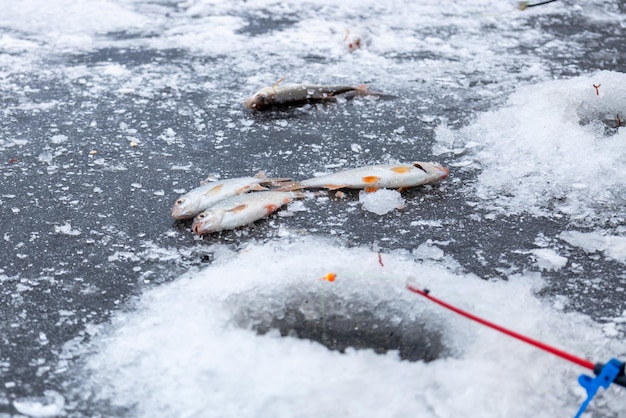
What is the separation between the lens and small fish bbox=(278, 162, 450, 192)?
4.08 metres

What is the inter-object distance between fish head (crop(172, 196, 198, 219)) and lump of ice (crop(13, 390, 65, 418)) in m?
1.30

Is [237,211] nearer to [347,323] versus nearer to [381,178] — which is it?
[381,178]

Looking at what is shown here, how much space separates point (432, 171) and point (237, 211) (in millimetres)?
1170

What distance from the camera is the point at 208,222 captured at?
12.2ft

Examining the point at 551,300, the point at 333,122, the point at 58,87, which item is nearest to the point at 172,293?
the point at 551,300

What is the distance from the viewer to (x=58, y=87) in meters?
5.74

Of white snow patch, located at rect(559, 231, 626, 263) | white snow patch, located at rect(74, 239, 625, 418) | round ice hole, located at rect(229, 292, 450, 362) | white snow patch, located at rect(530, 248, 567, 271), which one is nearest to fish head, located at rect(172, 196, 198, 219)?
white snow patch, located at rect(74, 239, 625, 418)

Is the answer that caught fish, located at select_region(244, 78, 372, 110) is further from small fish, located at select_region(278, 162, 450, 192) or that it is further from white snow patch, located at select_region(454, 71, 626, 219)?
small fish, located at select_region(278, 162, 450, 192)

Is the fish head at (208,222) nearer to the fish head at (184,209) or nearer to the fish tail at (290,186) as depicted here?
the fish head at (184,209)

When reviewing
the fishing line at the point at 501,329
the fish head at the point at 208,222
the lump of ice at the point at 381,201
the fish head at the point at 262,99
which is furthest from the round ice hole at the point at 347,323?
the fish head at the point at 262,99

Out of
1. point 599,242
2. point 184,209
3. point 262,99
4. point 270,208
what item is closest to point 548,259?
point 599,242

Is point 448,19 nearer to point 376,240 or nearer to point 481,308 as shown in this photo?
point 376,240

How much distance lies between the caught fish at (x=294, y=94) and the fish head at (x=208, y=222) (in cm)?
165

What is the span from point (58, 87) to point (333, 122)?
7.64ft
